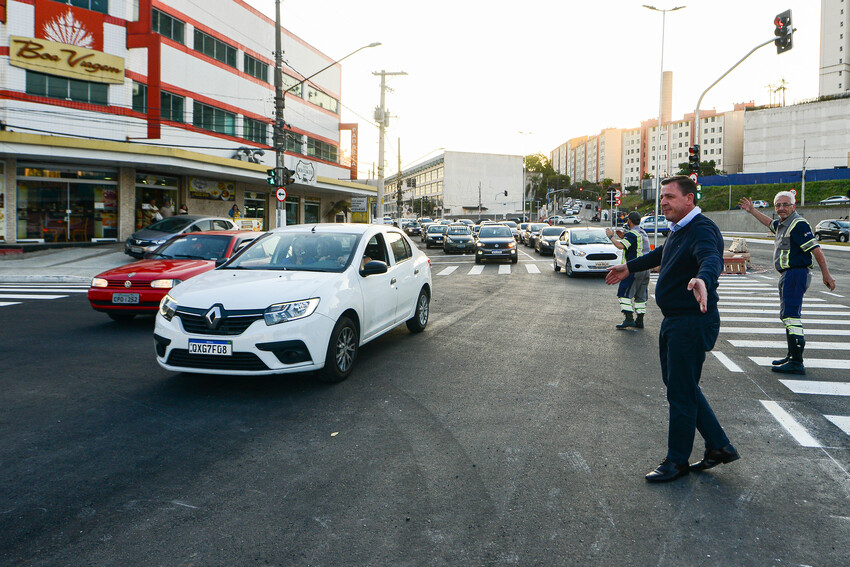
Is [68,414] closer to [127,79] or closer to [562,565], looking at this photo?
[562,565]

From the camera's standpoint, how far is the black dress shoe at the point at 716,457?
4.25m

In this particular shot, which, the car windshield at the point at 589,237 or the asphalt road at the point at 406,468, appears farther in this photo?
the car windshield at the point at 589,237

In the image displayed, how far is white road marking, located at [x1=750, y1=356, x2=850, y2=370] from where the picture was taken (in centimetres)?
761

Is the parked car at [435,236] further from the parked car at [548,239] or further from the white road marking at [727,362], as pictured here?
the white road marking at [727,362]

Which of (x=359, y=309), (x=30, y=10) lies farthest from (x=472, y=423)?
(x=30, y=10)

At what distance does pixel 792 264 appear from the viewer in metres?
7.14

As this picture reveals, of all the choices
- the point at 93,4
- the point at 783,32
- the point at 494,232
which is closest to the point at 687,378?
the point at 783,32

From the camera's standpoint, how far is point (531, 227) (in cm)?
4059

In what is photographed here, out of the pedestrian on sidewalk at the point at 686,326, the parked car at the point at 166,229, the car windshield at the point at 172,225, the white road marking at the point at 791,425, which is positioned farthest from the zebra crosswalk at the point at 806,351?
the car windshield at the point at 172,225

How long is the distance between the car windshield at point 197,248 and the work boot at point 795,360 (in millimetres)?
8432

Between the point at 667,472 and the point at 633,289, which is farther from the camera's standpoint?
the point at 633,289

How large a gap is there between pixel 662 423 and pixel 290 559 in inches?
134

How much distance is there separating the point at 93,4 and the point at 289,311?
25568mm

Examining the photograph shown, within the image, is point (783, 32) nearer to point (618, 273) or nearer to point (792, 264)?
point (792, 264)
